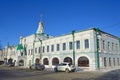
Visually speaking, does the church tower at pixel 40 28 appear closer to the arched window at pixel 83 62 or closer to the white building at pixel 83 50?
the white building at pixel 83 50

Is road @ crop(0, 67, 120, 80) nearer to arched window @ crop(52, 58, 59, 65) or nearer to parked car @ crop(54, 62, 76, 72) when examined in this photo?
parked car @ crop(54, 62, 76, 72)

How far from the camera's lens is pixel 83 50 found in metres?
35.1

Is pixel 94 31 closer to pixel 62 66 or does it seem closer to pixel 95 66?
pixel 95 66

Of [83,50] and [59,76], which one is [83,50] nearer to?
[83,50]

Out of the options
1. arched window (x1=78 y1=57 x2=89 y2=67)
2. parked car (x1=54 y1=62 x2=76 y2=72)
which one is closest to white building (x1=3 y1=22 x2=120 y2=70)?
arched window (x1=78 y1=57 x2=89 y2=67)

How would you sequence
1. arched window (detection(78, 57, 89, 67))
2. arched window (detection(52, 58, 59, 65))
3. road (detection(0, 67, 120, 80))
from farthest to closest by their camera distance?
arched window (detection(52, 58, 59, 65)), arched window (detection(78, 57, 89, 67)), road (detection(0, 67, 120, 80))

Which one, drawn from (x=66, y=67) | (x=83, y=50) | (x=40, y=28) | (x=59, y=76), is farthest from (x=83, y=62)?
(x=40, y=28)

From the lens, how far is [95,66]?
32500 millimetres

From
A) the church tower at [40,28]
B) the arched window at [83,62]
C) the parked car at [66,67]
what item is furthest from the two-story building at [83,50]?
the church tower at [40,28]

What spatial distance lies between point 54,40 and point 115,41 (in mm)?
Answer: 15931

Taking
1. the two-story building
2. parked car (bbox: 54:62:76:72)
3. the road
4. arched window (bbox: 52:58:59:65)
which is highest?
the two-story building

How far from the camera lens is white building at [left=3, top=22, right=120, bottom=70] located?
33750 mm

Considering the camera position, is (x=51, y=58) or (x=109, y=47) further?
(x=51, y=58)

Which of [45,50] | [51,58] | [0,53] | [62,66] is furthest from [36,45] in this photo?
[0,53]
